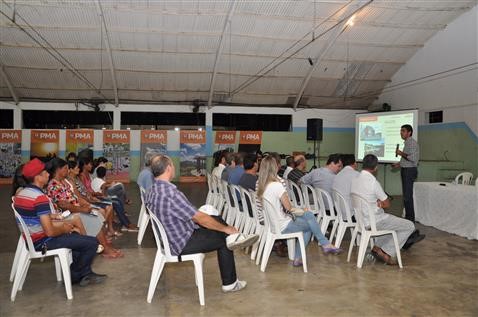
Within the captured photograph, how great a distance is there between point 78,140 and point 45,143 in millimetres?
1022

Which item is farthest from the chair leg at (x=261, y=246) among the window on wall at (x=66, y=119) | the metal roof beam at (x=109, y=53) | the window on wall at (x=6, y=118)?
the window on wall at (x=6, y=118)

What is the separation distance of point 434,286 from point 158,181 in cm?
252

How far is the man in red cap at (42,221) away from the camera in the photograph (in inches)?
115

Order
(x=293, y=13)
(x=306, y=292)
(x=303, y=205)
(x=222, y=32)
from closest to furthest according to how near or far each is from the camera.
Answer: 1. (x=306, y=292)
2. (x=303, y=205)
3. (x=293, y=13)
4. (x=222, y=32)

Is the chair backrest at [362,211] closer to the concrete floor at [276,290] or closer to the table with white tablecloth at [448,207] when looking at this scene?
the concrete floor at [276,290]

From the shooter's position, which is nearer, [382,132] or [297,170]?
[297,170]

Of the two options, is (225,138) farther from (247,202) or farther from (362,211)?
(362,211)

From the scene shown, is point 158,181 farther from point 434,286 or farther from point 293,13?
point 293,13

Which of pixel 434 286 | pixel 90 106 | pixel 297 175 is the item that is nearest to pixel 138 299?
pixel 434 286

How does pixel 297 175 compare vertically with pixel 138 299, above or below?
above

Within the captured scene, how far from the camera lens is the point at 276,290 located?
3.26 meters

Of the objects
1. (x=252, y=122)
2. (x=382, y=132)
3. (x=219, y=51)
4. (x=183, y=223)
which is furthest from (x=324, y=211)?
(x=252, y=122)

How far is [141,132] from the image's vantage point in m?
13.0

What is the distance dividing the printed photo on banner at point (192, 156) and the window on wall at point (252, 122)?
124 centimetres
